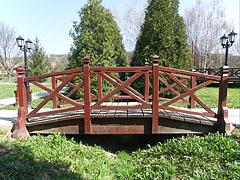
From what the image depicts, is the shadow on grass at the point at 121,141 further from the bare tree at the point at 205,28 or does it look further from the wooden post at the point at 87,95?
the bare tree at the point at 205,28

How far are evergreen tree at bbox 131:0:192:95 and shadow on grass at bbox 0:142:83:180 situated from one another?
18.3 ft

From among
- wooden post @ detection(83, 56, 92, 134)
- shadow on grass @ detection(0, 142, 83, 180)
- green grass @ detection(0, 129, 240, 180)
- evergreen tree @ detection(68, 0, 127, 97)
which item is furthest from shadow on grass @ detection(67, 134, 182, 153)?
evergreen tree @ detection(68, 0, 127, 97)

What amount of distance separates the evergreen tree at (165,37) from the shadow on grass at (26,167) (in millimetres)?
5569

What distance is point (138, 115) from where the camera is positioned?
3695mm

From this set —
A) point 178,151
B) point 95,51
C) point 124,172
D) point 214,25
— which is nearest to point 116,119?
point 124,172

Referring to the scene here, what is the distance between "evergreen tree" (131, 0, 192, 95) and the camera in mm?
7605

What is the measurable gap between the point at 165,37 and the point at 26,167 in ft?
23.3

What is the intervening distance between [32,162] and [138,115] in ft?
7.28

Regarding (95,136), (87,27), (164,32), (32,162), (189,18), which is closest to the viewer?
(32,162)

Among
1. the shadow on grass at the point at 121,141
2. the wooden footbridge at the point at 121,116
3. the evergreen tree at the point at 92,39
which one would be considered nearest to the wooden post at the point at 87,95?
the wooden footbridge at the point at 121,116

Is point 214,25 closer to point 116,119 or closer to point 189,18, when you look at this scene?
point 189,18

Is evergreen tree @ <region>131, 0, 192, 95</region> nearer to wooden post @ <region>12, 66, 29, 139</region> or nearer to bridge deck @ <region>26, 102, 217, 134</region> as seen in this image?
bridge deck @ <region>26, 102, 217, 134</region>

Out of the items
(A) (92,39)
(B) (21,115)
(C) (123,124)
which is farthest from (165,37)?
(B) (21,115)

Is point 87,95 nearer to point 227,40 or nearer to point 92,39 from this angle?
point 92,39
